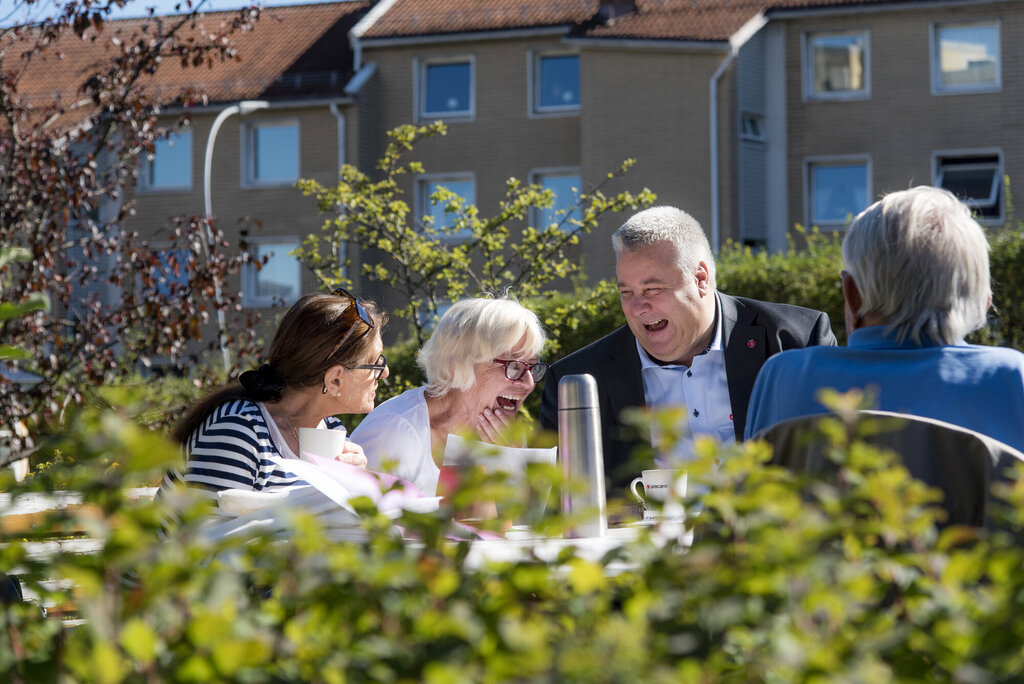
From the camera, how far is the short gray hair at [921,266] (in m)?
2.60

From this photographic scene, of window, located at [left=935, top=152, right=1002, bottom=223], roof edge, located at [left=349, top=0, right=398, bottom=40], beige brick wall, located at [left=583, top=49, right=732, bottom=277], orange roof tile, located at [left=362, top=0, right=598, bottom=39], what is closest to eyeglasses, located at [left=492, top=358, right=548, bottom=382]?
beige brick wall, located at [left=583, top=49, right=732, bottom=277]

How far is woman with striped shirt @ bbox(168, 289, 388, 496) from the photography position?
3604mm

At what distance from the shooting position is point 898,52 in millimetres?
26203

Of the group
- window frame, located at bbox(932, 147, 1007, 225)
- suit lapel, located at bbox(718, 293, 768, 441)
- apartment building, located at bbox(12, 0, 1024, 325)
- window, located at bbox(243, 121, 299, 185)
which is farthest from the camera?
window, located at bbox(243, 121, 299, 185)

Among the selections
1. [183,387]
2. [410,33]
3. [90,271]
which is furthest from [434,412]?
[410,33]

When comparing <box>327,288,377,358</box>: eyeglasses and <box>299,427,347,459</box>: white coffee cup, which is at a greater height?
<box>327,288,377,358</box>: eyeglasses

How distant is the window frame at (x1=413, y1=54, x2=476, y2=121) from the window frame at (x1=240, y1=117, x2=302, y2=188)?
3.06 meters

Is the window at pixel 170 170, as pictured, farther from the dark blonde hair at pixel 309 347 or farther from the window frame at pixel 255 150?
the dark blonde hair at pixel 309 347

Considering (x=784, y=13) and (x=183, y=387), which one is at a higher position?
(x=784, y=13)

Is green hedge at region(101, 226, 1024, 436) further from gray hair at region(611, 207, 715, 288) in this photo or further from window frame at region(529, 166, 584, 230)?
window frame at region(529, 166, 584, 230)

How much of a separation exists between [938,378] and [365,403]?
7.19ft

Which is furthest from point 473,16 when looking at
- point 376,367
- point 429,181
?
point 376,367

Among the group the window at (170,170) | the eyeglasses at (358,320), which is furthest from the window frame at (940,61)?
the eyeglasses at (358,320)

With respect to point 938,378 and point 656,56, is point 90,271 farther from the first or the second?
point 656,56
